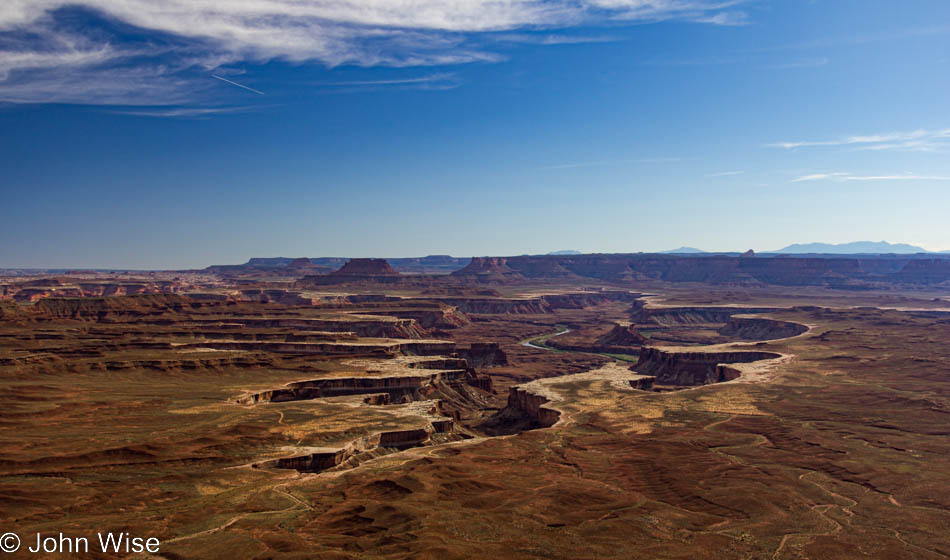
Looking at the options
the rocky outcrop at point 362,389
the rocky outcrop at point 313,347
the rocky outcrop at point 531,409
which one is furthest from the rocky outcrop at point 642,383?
the rocky outcrop at point 313,347

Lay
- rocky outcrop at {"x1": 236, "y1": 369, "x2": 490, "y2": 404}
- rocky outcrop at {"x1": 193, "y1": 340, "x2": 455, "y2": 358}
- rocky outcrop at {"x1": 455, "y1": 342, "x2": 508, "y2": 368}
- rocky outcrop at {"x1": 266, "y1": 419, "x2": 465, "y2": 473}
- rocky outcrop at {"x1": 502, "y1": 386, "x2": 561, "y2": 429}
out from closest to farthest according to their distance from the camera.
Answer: rocky outcrop at {"x1": 266, "y1": 419, "x2": 465, "y2": 473} < rocky outcrop at {"x1": 502, "y1": 386, "x2": 561, "y2": 429} < rocky outcrop at {"x1": 236, "y1": 369, "x2": 490, "y2": 404} < rocky outcrop at {"x1": 193, "y1": 340, "x2": 455, "y2": 358} < rocky outcrop at {"x1": 455, "y1": 342, "x2": 508, "y2": 368}

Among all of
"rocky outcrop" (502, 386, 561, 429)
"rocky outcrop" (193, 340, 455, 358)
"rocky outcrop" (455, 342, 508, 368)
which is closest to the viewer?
"rocky outcrop" (502, 386, 561, 429)


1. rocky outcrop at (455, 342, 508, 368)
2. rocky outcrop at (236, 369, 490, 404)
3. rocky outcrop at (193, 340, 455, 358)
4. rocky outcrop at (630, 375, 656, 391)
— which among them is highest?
rocky outcrop at (193, 340, 455, 358)

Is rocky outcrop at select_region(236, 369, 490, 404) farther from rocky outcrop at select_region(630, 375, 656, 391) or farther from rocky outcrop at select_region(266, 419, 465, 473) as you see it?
rocky outcrop at select_region(630, 375, 656, 391)

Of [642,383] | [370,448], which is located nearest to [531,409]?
[642,383]

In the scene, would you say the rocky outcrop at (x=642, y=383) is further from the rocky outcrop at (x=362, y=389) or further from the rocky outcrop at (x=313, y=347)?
the rocky outcrop at (x=313, y=347)

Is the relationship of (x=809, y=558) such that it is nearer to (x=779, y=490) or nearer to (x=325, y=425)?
(x=779, y=490)

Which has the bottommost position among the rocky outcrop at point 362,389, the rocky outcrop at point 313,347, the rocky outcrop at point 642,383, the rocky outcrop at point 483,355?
the rocky outcrop at point 483,355

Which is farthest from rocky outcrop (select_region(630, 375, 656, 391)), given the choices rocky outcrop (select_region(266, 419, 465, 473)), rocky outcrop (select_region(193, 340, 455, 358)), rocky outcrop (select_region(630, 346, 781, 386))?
rocky outcrop (select_region(193, 340, 455, 358))
